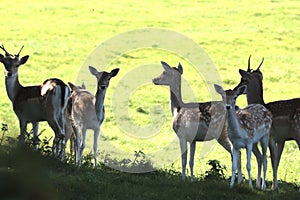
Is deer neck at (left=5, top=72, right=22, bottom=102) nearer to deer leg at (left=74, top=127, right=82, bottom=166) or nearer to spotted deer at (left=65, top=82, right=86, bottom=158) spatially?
spotted deer at (left=65, top=82, right=86, bottom=158)

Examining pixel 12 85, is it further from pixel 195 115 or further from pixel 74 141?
pixel 195 115

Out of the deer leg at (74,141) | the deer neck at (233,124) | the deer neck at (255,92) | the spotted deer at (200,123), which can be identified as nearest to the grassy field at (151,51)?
the deer leg at (74,141)

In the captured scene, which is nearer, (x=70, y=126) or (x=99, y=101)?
(x=99, y=101)

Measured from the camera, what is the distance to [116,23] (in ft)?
91.2

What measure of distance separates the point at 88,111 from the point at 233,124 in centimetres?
286

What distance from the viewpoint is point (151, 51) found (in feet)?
81.7

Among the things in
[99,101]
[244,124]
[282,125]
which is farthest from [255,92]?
[99,101]

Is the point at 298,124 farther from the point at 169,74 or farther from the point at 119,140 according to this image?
the point at 119,140

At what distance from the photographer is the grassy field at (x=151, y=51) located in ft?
48.6

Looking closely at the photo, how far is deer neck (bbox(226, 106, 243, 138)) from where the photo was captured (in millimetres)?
7496

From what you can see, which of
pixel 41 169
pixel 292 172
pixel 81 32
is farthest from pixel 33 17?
pixel 41 169

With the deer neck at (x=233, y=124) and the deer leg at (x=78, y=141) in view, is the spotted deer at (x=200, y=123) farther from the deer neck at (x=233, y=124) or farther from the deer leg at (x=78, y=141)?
the deer leg at (x=78, y=141)

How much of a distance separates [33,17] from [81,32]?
10.8 feet

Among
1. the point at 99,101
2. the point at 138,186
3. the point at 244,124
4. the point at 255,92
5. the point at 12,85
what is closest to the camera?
the point at 138,186
